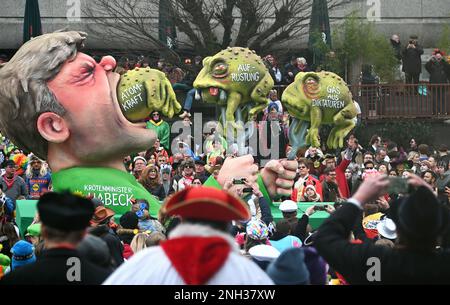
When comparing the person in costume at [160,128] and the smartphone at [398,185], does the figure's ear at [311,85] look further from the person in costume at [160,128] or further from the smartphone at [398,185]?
the smartphone at [398,185]

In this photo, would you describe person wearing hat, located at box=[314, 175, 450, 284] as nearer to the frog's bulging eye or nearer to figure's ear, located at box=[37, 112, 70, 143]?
figure's ear, located at box=[37, 112, 70, 143]

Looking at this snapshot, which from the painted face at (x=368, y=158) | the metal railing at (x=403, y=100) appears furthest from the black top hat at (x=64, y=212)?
the metal railing at (x=403, y=100)

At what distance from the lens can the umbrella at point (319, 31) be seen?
22.7 meters

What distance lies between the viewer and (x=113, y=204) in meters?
11.0

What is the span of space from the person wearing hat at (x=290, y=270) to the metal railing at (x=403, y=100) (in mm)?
17289

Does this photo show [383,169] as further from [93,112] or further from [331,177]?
[93,112]

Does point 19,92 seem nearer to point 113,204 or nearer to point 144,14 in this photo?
point 113,204

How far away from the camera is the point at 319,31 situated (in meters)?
23.3

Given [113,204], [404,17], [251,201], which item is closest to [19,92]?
[113,204]

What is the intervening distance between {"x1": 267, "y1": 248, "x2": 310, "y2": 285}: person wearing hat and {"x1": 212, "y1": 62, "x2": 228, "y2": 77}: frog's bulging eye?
281 inches

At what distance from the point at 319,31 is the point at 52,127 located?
43.8 ft

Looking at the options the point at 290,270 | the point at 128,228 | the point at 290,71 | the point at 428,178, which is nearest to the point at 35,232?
the point at 128,228

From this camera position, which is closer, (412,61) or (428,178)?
(428,178)

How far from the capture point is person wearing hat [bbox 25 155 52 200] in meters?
15.0
